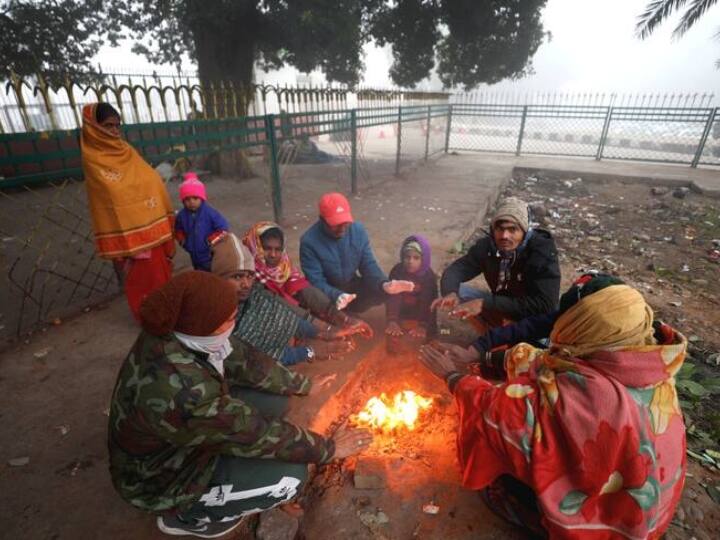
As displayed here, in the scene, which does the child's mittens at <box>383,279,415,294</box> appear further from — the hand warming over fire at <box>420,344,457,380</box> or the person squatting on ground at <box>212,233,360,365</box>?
the hand warming over fire at <box>420,344,457,380</box>

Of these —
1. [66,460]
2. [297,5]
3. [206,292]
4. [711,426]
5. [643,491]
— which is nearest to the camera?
[206,292]

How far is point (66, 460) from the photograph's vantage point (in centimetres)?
215

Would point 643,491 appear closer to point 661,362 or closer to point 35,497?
point 661,362

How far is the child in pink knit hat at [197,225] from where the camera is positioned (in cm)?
357

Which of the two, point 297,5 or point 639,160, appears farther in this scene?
point 639,160

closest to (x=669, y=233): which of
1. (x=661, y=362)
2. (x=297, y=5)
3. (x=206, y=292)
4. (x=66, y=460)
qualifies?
(x=661, y=362)

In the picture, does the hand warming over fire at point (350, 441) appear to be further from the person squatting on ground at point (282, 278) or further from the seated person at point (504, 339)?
the person squatting on ground at point (282, 278)

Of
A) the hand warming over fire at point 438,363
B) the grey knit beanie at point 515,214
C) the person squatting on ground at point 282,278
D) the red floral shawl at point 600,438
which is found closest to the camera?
the red floral shawl at point 600,438

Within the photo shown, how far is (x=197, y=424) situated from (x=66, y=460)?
133 cm

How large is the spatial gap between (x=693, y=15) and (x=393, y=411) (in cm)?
1179

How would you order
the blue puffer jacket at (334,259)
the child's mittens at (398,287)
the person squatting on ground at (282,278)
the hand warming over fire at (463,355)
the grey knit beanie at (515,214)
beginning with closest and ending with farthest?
the hand warming over fire at (463,355), the grey knit beanie at (515,214), the person squatting on ground at (282,278), the child's mittens at (398,287), the blue puffer jacket at (334,259)

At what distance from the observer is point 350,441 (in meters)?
1.99

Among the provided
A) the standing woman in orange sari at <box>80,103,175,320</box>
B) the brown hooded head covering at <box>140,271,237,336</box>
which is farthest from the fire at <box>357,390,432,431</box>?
the standing woman in orange sari at <box>80,103,175,320</box>

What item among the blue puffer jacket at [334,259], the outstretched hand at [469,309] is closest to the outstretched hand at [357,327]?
the blue puffer jacket at [334,259]
